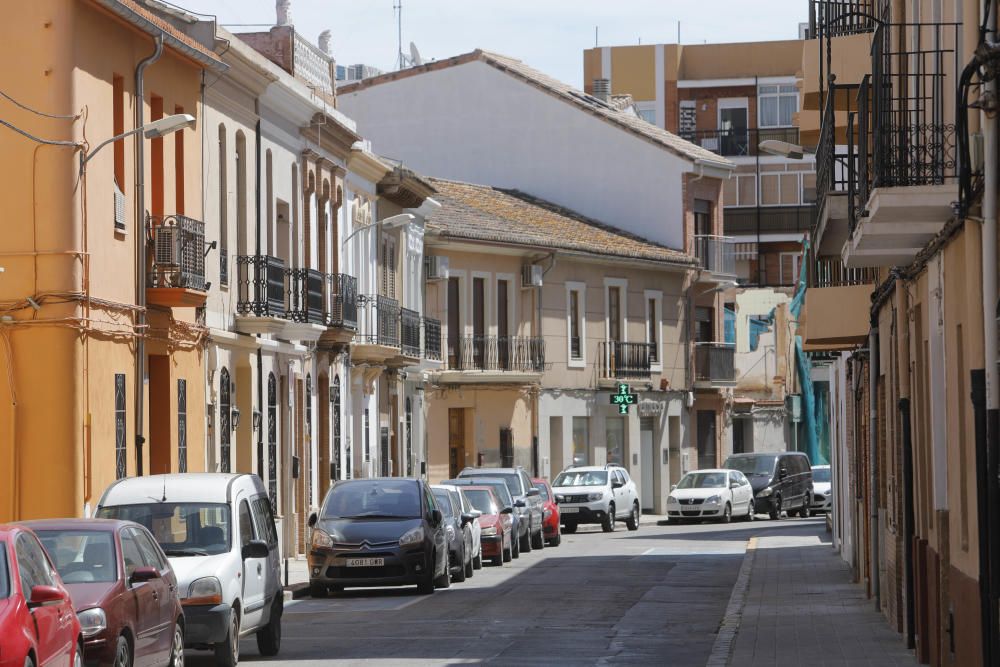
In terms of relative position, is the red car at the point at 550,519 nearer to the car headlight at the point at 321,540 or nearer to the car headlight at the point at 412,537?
the car headlight at the point at 412,537

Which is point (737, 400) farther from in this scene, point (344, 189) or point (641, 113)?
point (344, 189)

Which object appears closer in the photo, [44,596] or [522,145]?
[44,596]

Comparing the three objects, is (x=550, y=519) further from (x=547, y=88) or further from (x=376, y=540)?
(x=547, y=88)

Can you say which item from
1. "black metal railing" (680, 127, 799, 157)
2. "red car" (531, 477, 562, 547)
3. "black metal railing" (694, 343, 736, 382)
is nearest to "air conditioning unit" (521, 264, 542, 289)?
"black metal railing" (694, 343, 736, 382)

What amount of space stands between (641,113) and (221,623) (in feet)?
202

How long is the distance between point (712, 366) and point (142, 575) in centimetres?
4848

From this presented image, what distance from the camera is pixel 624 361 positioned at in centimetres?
5756

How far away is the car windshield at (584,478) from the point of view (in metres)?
47.5

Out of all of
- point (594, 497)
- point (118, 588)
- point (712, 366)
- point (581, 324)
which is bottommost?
point (594, 497)

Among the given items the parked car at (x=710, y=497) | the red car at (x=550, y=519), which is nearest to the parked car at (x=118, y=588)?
Result: the red car at (x=550, y=519)

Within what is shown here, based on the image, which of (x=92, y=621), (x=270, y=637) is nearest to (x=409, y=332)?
(x=270, y=637)

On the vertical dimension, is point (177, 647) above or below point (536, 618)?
above

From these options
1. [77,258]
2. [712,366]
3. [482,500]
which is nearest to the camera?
[77,258]

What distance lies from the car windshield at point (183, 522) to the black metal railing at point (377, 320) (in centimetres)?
2241
